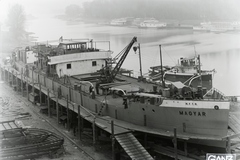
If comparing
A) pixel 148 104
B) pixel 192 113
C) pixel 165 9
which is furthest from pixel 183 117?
pixel 165 9

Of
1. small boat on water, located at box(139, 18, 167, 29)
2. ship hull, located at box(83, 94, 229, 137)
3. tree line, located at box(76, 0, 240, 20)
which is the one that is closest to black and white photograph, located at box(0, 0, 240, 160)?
ship hull, located at box(83, 94, 229, 137)

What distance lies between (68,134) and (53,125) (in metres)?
2.54

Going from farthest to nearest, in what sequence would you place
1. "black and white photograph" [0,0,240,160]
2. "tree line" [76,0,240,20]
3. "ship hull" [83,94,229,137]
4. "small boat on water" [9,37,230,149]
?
"tree line" [76,0,240,20] → "black and white photograph" [0,0,240,160] → "small boat on water" [9,37,230,149] → "ship hull" [83,94,229,137]

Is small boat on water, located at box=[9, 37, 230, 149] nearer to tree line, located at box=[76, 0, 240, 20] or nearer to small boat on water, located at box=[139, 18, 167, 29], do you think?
tree line, located at box=[76, 0, 240, 20]

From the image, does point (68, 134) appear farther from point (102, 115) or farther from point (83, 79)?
point (83, 79)

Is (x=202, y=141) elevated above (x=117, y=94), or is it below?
below

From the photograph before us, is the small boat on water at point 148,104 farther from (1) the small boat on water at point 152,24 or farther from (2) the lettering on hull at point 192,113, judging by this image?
(1) the small boat on water at point 152,24

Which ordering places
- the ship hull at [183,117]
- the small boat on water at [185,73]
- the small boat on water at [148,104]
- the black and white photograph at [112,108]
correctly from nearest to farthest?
the ship hull at [183,117] < the small boat on water at [148,104] < the black and white photograph at [112,108] < the small boat on water at [185,73]

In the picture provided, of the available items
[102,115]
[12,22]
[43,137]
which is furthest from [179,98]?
[12,22]

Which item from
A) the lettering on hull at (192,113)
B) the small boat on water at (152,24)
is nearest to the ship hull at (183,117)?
the lettering on hull at (192,113)

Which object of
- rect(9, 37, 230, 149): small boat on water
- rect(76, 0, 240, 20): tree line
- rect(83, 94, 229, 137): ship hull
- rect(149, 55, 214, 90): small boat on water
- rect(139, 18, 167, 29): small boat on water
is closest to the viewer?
rect(83, 94, 229, 137): ship hull

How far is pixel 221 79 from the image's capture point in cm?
4447

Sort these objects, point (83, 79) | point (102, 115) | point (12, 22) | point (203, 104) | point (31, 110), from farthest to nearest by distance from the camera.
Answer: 1. point (12, 22)
2. point (31, 110)
3. point (83, 79)
4. point (102, 115)
5. point (203, 104)

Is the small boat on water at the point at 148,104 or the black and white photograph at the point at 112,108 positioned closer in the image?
the small boat on water at the point at 148,104
